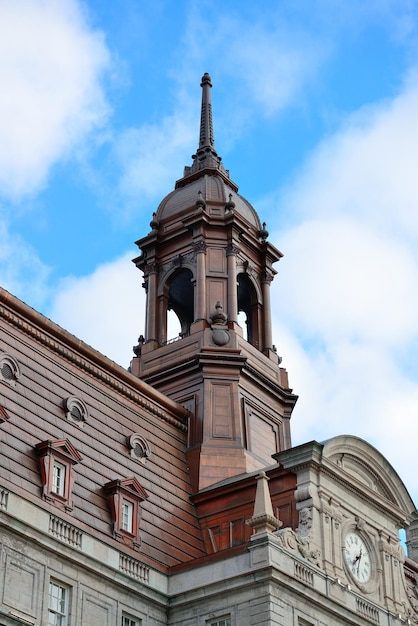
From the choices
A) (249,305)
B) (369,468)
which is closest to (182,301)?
(249,305)

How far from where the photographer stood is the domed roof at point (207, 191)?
6122cm

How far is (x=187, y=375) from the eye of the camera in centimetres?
5509

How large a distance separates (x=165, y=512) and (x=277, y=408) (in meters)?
11.2

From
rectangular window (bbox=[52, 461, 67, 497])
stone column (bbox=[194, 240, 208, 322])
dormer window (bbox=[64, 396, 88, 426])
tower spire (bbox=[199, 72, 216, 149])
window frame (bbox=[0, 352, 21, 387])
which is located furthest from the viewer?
tower spire (bbox=[199, 72, 216, 149])

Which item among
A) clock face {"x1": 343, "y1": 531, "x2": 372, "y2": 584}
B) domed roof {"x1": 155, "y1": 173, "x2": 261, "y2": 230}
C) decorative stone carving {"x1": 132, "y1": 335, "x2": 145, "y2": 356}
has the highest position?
domed roof {"x1": 155, "y1": 173, "x2": 261, "y2": 230}

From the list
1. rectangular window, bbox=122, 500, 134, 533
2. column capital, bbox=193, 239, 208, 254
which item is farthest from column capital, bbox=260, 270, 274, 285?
rectangular window, bbox=122, 500, 134, 533

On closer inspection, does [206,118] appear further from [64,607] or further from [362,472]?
[64,607]

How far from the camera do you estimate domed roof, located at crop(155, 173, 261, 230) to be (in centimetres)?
6144

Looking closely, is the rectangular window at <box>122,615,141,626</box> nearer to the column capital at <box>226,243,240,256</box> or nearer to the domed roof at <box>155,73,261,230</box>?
the column capital at <box>226,243,240,256</box>

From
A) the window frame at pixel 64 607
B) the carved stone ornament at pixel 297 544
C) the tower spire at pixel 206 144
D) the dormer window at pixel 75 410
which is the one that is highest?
the tower spire at pixel 206 144

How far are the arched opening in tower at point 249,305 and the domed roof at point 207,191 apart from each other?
3152mm

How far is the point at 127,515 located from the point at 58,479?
377 cm

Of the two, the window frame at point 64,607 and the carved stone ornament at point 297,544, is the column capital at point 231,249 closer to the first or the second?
the carved stone ornament at point 297,544

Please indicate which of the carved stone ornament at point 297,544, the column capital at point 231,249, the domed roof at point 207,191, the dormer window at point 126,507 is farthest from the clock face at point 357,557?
the domed roof at point 207,191
